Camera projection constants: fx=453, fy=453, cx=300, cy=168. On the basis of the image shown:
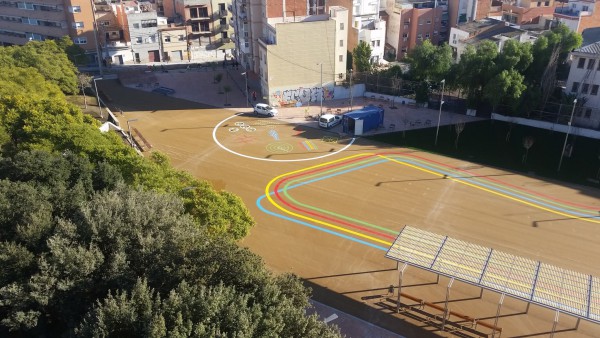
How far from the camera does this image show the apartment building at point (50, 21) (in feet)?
Answer: 229

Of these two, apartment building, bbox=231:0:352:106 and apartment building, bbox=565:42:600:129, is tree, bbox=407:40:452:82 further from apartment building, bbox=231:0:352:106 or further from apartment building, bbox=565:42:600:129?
apartment building, bbox=565:42:600:129

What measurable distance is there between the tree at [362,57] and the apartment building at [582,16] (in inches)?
1145

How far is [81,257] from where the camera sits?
1794cm

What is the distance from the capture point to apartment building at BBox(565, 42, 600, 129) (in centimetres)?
4325

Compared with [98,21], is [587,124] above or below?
below

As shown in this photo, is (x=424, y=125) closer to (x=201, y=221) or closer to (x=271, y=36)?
(x=271, y=36)

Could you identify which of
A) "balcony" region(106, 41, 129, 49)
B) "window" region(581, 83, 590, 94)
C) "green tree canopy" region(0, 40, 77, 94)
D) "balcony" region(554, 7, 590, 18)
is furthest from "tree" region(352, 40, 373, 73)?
"balcony" region(106, 41, 129, 49)

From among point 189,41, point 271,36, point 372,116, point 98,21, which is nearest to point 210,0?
point 189,41

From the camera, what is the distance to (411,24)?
7550cm

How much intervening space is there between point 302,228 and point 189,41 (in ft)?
201

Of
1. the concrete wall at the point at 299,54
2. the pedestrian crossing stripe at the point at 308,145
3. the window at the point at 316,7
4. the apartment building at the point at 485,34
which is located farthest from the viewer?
the window at the point at 316,7

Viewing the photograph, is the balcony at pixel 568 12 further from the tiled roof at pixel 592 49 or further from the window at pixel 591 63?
the window at pixel 591 63

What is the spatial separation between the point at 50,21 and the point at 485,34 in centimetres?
6676

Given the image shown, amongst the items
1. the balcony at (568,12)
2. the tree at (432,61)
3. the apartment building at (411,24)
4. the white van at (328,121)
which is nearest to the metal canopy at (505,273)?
the white van at (328,121)
